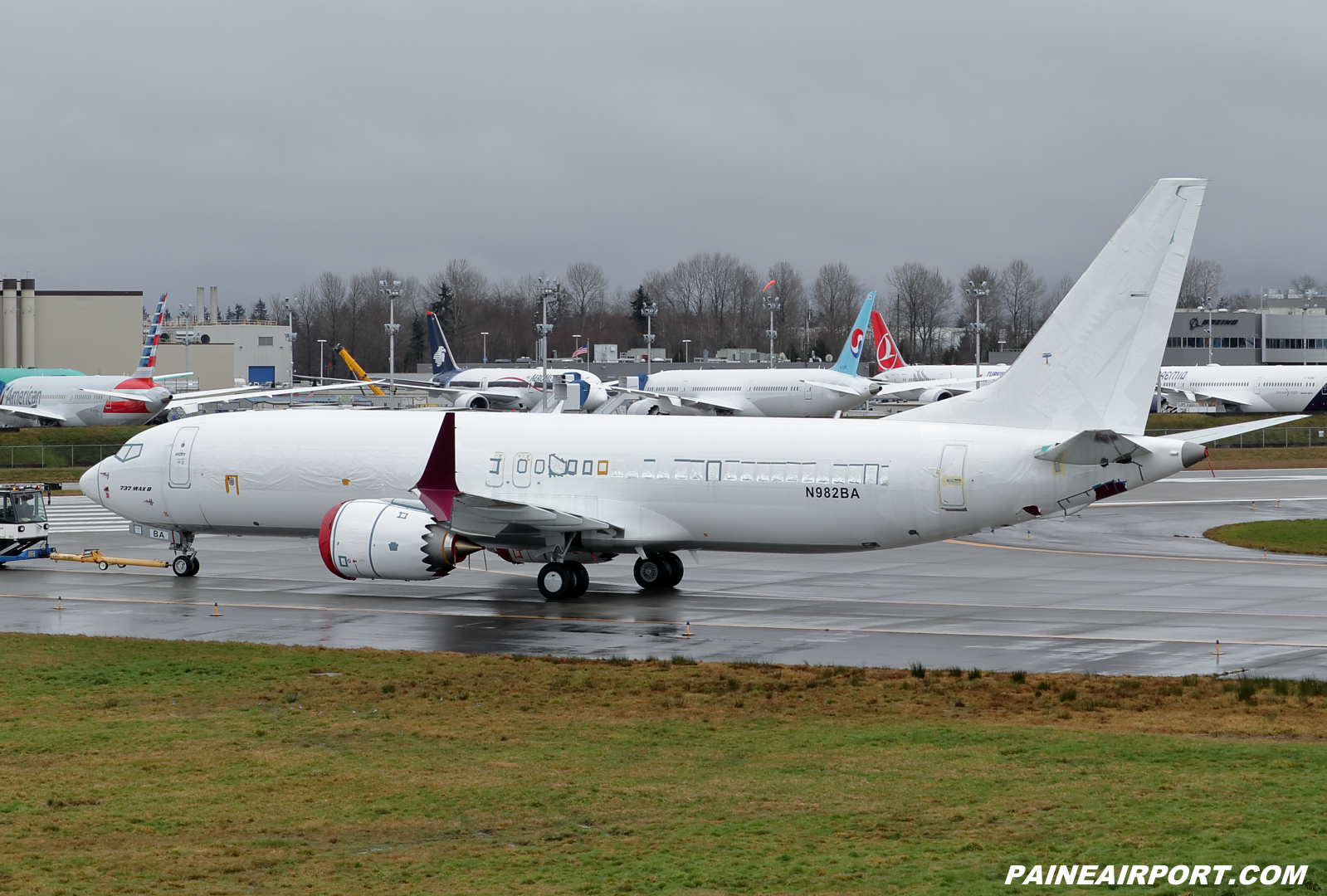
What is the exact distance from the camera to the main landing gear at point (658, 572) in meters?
33.0

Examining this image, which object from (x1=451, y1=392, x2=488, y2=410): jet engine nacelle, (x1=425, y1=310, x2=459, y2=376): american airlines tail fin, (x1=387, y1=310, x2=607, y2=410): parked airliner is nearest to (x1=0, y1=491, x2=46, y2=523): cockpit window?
(x1=387, y1=310, x2=607, y2=410): parked airliner

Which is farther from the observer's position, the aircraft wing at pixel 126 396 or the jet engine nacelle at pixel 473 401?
the jet engine nacelle at pixel 473 401

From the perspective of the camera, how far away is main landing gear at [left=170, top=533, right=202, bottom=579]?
35.8m

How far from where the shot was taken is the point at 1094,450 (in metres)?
27.5

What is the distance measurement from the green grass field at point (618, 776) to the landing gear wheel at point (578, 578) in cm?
767

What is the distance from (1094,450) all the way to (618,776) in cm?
1534

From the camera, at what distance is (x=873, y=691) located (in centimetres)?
2078

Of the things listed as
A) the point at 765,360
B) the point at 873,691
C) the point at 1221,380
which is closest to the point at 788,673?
the point at 873,691

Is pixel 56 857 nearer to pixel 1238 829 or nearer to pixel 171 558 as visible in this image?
pixel 1238 829

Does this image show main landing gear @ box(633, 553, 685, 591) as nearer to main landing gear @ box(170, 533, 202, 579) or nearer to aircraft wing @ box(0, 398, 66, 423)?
main landing gear @ box(170, 533, 202, 579)

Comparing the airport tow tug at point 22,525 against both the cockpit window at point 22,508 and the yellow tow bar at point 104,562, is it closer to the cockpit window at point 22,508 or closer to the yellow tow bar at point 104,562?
the cockpit window at point 22,508

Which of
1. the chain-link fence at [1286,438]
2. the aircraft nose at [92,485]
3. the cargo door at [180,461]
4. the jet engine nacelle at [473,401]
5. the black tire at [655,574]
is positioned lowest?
the black tire at [655,574]

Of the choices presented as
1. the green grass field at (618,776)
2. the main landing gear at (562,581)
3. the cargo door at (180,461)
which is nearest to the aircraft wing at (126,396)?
the cargo door at (180,461)

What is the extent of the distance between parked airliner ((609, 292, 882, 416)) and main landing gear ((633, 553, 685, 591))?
2371 inches
